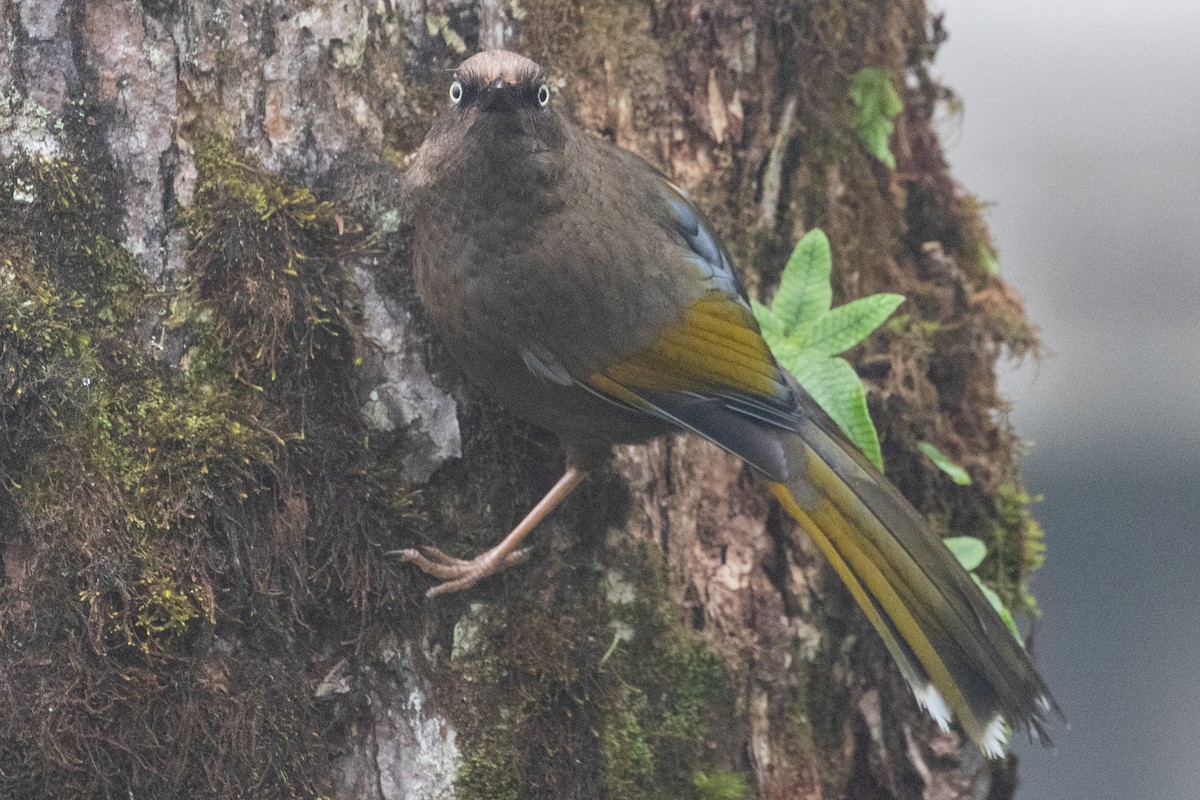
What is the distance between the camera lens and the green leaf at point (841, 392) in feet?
10.4

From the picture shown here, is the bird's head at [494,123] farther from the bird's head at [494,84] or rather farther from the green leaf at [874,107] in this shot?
the green leaf at [874,107]

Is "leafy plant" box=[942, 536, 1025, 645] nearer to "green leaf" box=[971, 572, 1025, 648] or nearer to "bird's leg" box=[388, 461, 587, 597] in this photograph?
"green leaf" box=[971, 572, 1025, 648]

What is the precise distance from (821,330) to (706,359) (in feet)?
1.12

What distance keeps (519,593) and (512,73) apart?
3.84 ft

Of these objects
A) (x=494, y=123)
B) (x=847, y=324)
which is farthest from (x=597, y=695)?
(x=494, y=123)

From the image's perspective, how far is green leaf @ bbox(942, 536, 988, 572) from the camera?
338cm

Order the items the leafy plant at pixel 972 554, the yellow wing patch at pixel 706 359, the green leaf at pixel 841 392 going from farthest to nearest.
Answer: the leafy plant at pixel 972 554
the green leaf at pixel 841 392
the yellow wing patch at pixel 706 359

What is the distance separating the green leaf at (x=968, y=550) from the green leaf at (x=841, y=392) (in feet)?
1.34

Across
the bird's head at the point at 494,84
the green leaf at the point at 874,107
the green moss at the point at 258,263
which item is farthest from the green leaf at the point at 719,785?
the green leaf at the point at 874,107

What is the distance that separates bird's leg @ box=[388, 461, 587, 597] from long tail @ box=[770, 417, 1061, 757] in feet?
1.99

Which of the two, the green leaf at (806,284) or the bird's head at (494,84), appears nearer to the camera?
the bird's head at (494,84)

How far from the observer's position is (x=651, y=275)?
2955 mm

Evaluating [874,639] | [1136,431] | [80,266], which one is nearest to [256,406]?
[80,266]

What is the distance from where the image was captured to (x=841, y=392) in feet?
10.4
